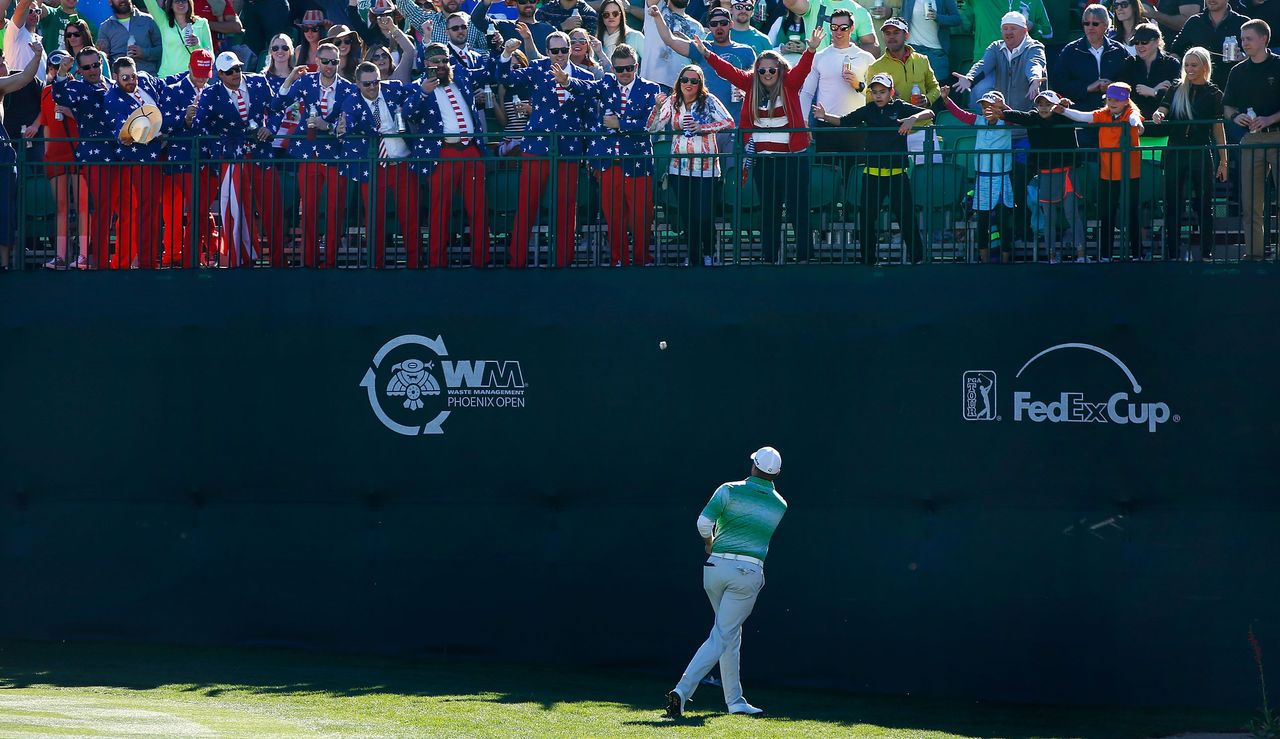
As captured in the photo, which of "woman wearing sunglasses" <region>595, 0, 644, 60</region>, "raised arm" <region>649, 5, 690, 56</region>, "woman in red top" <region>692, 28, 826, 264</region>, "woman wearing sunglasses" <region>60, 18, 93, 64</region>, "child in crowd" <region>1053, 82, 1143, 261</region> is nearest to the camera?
"child in crowd" <region>1053, 82, 1143, 261</region>

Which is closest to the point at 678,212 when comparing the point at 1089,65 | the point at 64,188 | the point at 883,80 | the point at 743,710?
the point at 883,80

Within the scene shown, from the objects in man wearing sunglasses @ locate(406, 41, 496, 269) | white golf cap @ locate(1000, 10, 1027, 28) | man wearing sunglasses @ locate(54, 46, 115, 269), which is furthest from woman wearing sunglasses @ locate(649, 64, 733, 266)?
man wearing sunglasses @ locate(54, 46, 115, 269)

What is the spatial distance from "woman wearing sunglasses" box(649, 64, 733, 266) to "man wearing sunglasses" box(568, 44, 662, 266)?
29 cm

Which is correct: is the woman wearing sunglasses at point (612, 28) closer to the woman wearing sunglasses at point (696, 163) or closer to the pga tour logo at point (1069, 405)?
the woman wearing sunglasses at point (696, 163)

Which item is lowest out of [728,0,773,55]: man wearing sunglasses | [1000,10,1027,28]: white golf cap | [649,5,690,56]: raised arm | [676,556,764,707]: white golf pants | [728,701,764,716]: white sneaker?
[728,701,764,716]: white sneaker

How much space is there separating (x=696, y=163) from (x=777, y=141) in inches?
35.3

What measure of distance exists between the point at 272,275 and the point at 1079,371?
750 cm

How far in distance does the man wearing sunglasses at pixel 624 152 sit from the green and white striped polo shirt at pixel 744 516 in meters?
3.12

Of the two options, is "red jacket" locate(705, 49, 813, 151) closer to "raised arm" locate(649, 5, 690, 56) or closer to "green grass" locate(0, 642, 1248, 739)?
"raised arm" locate(649, 5, 690, 56)

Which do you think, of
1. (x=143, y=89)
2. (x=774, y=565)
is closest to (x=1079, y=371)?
(x=774, y=565)

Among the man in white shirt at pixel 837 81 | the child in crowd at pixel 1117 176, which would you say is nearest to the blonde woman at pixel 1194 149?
the child in crowd at pixel 1117 176

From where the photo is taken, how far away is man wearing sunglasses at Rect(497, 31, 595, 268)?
651 inches

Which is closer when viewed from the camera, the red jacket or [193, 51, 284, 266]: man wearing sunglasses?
the red jacket

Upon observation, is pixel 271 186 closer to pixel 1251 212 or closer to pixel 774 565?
pixel 774 565
